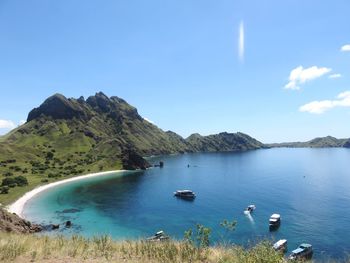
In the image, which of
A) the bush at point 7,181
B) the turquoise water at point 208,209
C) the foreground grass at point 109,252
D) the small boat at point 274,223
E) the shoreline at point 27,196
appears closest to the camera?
the foreground grass at point 109,252

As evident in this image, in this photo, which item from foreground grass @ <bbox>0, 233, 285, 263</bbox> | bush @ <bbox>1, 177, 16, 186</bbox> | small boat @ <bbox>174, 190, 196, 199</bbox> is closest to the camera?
foreground grass @ <bbox>0, 233, 285, 263</bbox>

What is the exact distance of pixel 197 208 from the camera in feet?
381

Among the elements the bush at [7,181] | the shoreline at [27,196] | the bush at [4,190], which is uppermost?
the bush at [7,181]

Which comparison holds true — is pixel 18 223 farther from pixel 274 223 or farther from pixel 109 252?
pixel 109 252

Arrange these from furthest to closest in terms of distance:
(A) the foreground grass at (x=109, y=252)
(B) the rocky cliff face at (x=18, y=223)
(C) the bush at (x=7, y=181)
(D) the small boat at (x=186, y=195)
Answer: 1. (C) the bush at (x=7, y=181)
2. (D) the small boat at (x=186, y=195)
3. (B) the rocky cliff face at (x=18, y=223)
4. (A) the foreground grass at (x=109, y=252)

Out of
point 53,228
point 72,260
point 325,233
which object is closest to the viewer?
point 72,260

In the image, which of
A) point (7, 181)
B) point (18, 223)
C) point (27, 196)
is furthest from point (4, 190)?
point (18, 223)

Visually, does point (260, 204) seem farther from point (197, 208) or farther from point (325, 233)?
point (325, 233)

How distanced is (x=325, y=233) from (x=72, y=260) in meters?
78.8

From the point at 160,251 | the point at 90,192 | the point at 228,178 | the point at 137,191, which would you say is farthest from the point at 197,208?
the point at 160,251

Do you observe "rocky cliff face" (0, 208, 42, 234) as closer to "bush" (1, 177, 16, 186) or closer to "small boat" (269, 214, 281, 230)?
"small boat" (269, 214, 281, 230)

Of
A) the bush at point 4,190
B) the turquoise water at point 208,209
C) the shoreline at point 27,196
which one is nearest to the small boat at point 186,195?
the turquoise water at point 208,209

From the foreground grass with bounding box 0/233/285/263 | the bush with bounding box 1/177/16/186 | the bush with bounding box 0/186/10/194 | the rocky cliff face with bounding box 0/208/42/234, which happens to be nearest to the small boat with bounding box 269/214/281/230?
the rocky cliff face with bounding box 0/208/42/234

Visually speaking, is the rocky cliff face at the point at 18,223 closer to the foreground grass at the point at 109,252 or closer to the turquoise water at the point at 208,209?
the turquoise water at the point at 208,209
